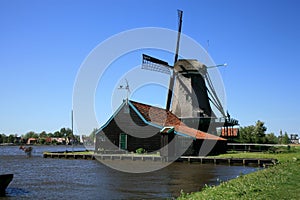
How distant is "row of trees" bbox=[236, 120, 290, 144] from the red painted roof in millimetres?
15567

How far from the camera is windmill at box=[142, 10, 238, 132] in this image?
121 ft

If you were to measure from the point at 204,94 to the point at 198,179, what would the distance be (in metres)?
22.2

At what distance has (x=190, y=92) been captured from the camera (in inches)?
1468

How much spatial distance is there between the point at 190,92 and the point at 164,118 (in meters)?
4.65

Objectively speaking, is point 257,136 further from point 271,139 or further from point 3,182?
point 3,182

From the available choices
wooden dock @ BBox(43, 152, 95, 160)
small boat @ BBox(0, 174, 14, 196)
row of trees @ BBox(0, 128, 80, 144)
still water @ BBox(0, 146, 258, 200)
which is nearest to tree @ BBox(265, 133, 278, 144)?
wooden dock @ BBox(43, 152, 95, 160)

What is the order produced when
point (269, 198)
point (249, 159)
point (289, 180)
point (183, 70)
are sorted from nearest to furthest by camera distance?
point (269, 198) < point (289, 180) < point (249, 159) < point (183, 70)

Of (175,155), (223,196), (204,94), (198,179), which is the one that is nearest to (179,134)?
(175,155)

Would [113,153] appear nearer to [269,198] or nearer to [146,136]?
[146,136]

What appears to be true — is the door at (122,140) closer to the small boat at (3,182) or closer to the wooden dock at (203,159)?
the wooden dock at (203,159)

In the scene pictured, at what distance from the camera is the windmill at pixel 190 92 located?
37000 millimetres

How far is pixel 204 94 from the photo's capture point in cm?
3856

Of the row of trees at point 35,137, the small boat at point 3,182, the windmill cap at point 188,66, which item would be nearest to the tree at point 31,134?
the row of trees at point 35,137

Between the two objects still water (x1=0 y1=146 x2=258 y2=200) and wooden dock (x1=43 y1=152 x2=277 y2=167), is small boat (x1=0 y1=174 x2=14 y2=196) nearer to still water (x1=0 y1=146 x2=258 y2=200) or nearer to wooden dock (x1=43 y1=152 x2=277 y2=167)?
still water (x1=0 y1=146 x2=258 y2=200)
